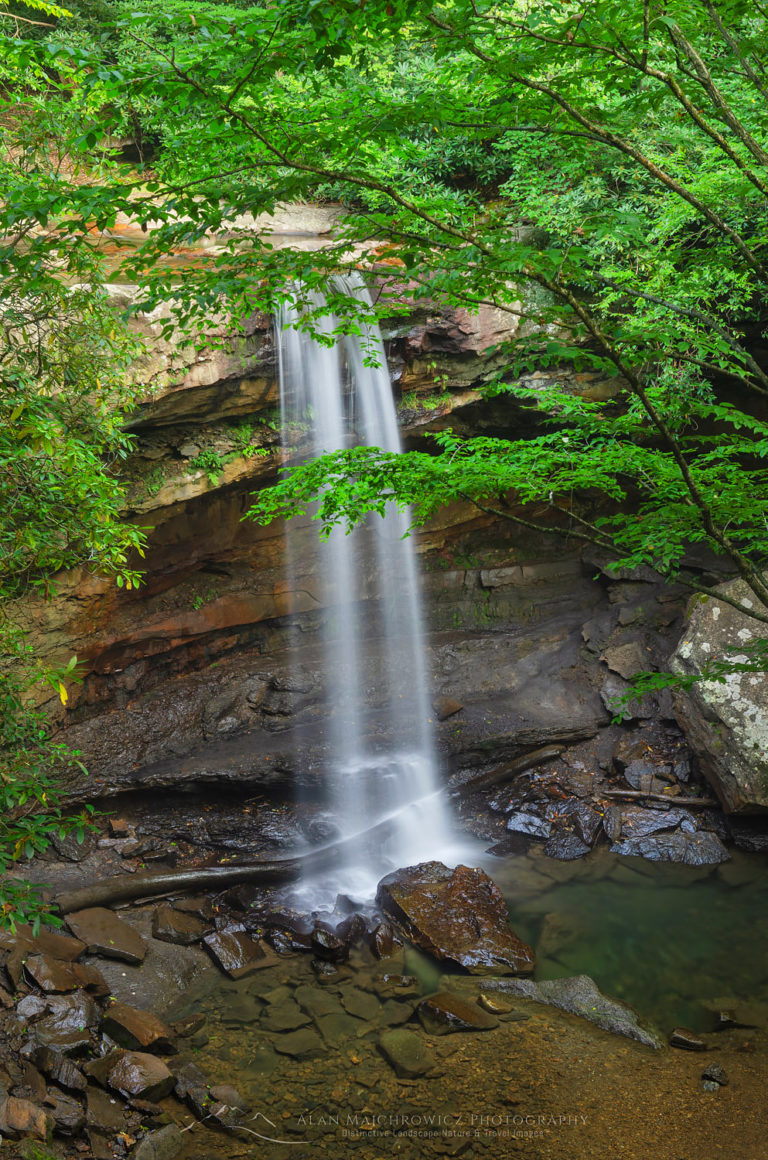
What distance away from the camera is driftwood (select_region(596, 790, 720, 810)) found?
10.1m

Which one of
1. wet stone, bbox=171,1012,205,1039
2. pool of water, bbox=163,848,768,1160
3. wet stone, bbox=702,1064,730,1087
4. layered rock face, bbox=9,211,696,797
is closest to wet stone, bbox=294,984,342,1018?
pool of water, bbox=163,848,768,1160

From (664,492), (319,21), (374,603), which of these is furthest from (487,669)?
(319,21)

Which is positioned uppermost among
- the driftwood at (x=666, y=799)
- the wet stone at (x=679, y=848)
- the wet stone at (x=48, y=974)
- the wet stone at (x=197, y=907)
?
the wet stone at (x=48, y=974)

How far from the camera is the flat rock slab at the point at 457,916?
7070 mm

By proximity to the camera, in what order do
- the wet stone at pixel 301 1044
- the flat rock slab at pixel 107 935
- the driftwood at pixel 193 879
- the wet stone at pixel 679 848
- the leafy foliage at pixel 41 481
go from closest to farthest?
the leafy foliage at pixel 41 481
the wet stone at pixel 301 1044
the flat rock slab at pixel 107 935
the driftwood at pixel 193 879
the wet stone at pixel 679 848

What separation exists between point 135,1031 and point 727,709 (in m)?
7.90

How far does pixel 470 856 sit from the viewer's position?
31.8 feet

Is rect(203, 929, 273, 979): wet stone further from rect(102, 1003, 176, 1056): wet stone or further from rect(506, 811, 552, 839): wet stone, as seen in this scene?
rect(506, 811, 552, 839): wet stone

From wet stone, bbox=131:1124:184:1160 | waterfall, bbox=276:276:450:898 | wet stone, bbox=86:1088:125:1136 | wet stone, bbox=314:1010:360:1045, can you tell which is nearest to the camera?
wet stone, bbox=131:1124:184:1160

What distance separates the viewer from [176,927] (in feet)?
25.0

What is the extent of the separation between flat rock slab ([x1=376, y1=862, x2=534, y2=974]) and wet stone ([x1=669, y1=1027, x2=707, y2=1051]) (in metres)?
1.47

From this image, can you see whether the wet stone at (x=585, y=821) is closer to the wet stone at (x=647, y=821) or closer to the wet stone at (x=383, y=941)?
the wet stone at (x=647, y=821)

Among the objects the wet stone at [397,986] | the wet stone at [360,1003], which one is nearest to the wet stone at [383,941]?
the wet stone at [397,986]

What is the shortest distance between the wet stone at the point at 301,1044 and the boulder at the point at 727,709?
5.65 m
